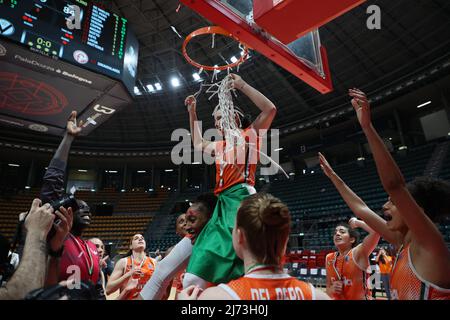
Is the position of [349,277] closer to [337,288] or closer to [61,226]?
[337,288]

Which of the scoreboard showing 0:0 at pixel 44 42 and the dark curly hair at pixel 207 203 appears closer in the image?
the dark curly hair at pixel 207 203

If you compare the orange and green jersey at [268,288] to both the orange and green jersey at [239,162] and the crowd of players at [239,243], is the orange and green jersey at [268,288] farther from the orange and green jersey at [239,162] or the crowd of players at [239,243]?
the orange and green jersey at [239,162]

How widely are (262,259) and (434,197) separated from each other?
45.9 inches

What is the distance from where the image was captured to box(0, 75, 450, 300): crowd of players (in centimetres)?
135

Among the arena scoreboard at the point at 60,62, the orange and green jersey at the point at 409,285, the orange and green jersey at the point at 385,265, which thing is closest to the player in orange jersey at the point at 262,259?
the orange and green jersey at the point at 409,285

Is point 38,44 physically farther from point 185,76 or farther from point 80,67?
point 185,76

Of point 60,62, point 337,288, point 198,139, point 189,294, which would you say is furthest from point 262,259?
point 60,62

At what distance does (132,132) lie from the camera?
21.7 m

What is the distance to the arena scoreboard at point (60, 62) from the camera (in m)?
5.80

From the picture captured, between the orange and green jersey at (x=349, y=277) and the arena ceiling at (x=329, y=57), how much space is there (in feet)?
37.0

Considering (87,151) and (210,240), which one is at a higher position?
(87,151)

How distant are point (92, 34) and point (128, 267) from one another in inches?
203

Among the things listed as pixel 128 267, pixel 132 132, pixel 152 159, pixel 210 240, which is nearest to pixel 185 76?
pixel 132 132
